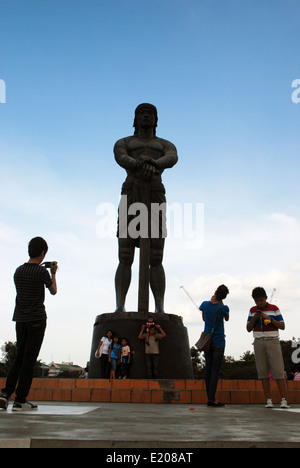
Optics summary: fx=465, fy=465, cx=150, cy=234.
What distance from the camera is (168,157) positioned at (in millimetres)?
10125

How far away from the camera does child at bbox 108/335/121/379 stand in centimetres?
866

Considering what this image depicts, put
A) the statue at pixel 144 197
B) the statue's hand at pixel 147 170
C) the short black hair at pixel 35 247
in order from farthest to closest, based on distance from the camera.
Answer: the statue at pixel 144 197
the statue's hand at pixel 147 170
the short black hair at pixel 35 247

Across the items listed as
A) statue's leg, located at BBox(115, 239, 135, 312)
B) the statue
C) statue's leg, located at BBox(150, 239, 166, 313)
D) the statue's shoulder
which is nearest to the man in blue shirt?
the statue

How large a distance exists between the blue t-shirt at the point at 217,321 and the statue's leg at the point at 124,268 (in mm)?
4246

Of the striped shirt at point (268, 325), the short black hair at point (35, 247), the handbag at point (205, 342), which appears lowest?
the handbag at point (205, 342)

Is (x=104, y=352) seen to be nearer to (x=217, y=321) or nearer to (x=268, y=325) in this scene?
(x=217, y=321)

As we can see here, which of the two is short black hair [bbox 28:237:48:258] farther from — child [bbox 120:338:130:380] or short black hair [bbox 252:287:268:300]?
child [bbox 120:338:130:380]

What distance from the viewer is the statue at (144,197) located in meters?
9.80

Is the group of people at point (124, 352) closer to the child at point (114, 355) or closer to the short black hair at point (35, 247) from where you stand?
the child at point (114, 355)

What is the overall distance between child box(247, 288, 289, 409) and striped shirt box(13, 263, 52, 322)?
8.93 feet

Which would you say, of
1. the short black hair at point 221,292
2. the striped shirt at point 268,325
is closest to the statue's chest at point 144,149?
the short black hair at point 221,292

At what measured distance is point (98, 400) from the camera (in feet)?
22.4

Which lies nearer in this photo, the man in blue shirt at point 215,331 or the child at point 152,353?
the man in blue shirt at point 215,331
